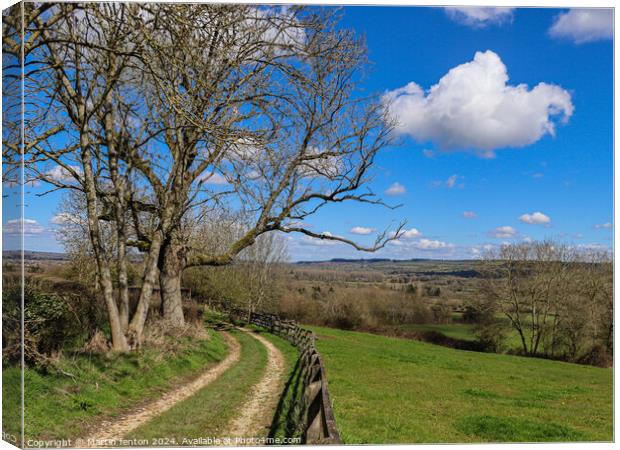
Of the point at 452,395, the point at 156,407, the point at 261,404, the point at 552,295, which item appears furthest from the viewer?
the point at 552,295

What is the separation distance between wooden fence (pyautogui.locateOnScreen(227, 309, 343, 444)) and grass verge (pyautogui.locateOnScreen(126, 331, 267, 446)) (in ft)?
3.15

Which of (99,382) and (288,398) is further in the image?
(288,398)

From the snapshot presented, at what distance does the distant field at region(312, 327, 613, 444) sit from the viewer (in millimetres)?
6434

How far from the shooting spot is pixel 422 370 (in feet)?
38.6

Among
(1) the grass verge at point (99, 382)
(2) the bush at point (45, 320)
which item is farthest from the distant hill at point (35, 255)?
(1) the grass verge at point (99, 382)

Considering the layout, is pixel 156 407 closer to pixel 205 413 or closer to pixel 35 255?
pixel 205 413

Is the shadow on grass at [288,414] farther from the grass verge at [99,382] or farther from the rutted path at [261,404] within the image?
the grass verge at [99,382]

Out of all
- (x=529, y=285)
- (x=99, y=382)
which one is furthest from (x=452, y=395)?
(x=99, y=382)

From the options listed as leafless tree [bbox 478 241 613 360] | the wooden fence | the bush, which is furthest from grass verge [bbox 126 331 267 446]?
leafless tree [bbox 478 241 613 360]

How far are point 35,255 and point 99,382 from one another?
213cm

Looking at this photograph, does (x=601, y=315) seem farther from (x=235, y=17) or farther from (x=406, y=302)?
(x=235, y=17)

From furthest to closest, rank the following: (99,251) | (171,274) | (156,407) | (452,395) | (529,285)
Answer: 1. (529,285)
2. (171,274)
3. (452,395)
4. (99,251)
5. (156,407)

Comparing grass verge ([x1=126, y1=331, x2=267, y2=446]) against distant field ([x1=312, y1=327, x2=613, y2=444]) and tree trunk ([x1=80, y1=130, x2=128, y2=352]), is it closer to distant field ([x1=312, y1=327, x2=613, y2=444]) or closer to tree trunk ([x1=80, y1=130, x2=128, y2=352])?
distant field ([x1=312, y1=327, x2=613, y2=444])

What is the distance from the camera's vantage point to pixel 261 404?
6.73m
